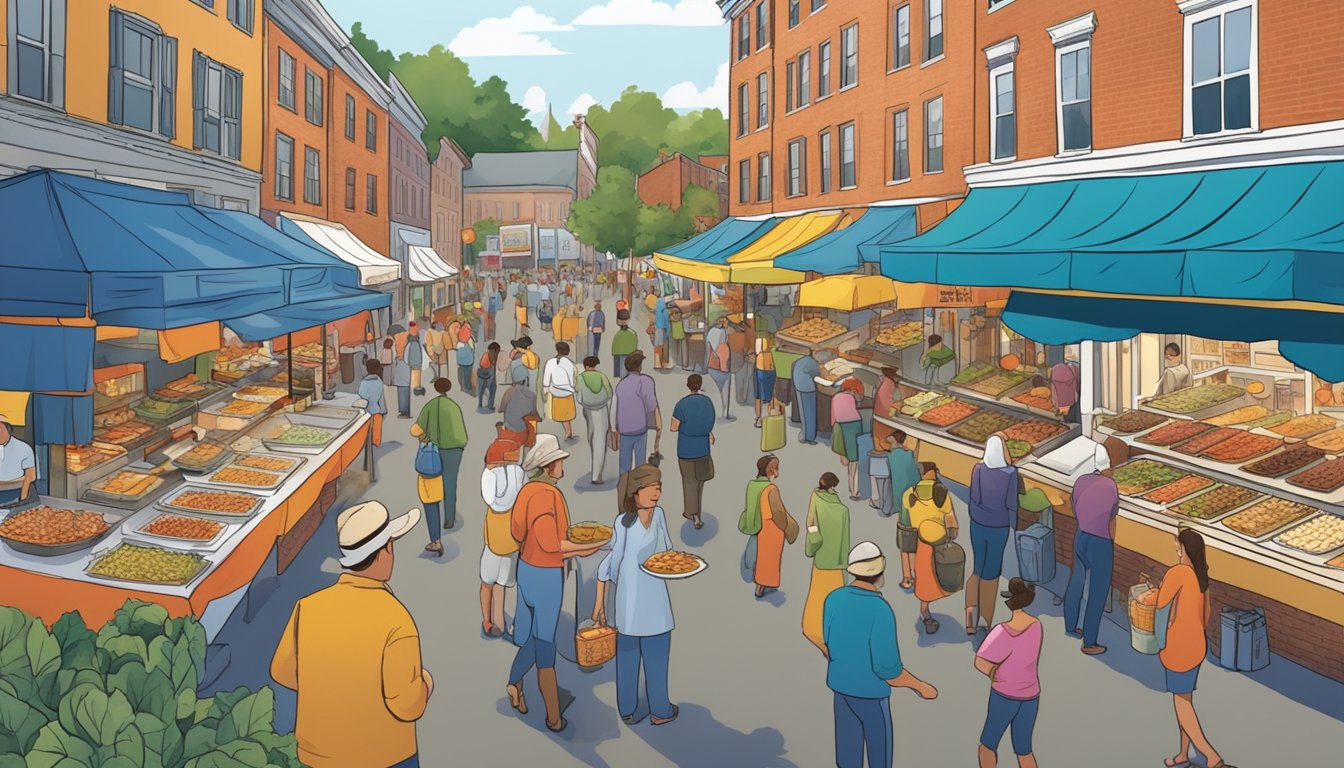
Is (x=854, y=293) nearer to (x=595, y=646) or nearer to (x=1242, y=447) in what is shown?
(x=1242, y=447)

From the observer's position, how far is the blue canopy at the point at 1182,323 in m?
9.48

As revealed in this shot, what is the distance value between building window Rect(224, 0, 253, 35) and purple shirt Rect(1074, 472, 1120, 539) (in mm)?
18329

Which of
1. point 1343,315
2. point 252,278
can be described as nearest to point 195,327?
point 252,278

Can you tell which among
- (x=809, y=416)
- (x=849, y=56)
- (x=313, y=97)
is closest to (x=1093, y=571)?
(x=809, y=416)

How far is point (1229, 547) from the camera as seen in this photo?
9211 millimetres

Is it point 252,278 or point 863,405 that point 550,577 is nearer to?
point 252,278

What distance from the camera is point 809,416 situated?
18.9 meters

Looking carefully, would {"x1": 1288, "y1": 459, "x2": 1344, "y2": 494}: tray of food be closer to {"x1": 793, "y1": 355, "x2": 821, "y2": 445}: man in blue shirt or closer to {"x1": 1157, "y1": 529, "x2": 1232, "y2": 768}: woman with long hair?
{"x1": 1157, "y1": 529, "x2": 1232, "y2": 768}: woman with long hair

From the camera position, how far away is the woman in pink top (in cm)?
630

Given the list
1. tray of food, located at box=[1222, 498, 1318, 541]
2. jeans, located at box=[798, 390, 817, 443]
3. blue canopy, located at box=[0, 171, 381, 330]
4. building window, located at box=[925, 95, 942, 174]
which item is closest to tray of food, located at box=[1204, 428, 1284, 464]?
tray of food, located at box=[1222, 498, 1318, 541]

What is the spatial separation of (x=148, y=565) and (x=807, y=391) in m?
12.3

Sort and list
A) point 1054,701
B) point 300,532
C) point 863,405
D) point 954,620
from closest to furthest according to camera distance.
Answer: point 1054,701 < point 954,620 < point 300,532 < point 863,405

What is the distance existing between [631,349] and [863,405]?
277 inches

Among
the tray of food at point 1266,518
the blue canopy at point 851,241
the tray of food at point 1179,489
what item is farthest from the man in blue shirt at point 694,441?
the blue canopy at point 851,241
